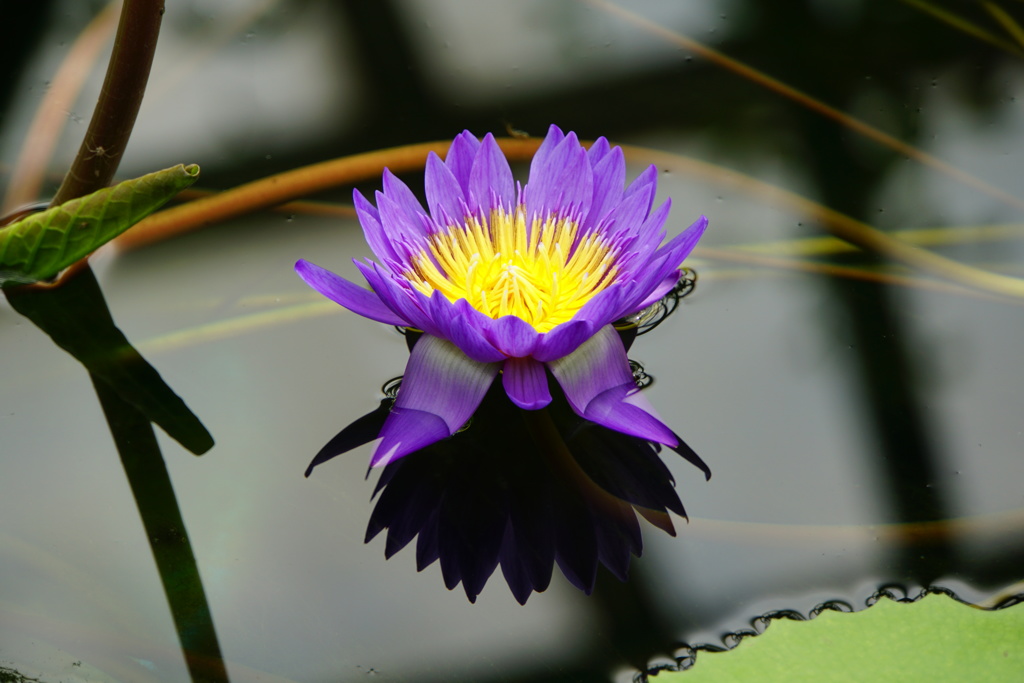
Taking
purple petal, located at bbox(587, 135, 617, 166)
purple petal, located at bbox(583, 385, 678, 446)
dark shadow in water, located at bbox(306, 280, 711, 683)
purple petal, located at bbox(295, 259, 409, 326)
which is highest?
purple petal, located at bbox(587, 135, 617, 166)

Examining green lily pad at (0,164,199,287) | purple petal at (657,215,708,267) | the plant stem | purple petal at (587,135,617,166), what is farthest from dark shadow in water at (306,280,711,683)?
the plant stem

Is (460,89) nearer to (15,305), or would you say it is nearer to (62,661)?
(15,305)

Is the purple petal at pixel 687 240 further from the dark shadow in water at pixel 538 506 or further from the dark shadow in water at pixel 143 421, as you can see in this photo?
the dark shadow in water at pixel 143 421

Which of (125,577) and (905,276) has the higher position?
(905,276)

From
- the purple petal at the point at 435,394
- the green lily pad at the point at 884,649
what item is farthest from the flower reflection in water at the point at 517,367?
the green lily pad at the point at 884,649

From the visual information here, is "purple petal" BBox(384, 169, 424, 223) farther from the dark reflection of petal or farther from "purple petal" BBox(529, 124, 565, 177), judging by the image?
the dark reflection of petal

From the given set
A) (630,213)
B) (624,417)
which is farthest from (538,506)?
(630,213)

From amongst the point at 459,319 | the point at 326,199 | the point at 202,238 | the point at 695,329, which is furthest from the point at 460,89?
the point at 459,319
